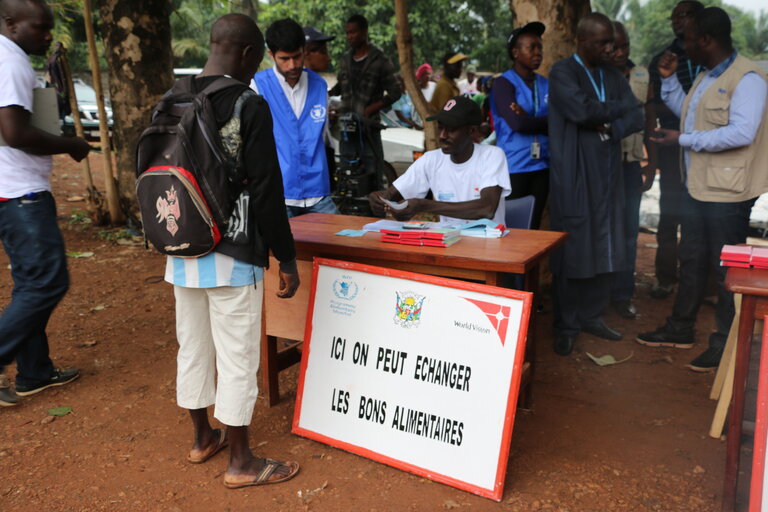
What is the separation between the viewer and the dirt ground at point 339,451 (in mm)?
2738

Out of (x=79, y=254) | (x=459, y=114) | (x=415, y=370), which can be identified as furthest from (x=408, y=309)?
(x=79, y=254)

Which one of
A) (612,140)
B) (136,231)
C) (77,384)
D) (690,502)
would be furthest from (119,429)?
(136,231)

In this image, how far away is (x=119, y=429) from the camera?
11.0ft

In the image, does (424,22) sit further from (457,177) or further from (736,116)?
(457,177)

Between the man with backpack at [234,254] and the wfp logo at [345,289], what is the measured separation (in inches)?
13.7

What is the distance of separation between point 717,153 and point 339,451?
2.73 m

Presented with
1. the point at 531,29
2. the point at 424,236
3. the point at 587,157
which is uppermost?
the point at 531,29

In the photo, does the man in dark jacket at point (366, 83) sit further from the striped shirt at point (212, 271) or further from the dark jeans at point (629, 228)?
the striped shirt at point (212, 271)

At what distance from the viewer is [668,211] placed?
527cm

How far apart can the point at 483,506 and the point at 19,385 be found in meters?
2.66

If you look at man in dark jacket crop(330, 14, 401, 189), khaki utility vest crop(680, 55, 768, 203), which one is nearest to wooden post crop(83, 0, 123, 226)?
man in dark jacket crop(330, 14, 401, 189)

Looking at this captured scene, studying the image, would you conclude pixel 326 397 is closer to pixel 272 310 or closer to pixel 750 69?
pixel 272 310

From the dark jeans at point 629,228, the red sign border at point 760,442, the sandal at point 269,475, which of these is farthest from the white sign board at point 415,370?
the dark jeans at point 629,228

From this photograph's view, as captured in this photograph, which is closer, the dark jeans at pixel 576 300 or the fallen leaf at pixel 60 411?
the fallen leaf at pixel 60 411
